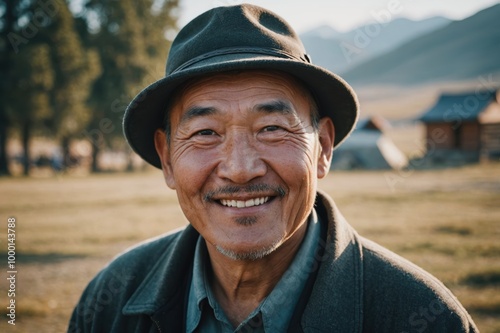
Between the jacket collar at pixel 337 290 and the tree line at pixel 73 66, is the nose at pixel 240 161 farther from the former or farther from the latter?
the tree line at pixel 73 66

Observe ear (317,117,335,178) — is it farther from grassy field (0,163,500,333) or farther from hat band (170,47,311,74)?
grassy field (0,163,500,333)

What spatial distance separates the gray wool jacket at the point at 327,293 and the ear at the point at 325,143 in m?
0.18

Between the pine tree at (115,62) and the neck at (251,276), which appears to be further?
the pine tree at (115,62)

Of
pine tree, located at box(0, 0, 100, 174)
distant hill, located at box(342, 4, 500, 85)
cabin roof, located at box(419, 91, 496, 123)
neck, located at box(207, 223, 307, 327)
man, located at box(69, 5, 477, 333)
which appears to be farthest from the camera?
distant hill, located at box(342, 4, 500, 85)

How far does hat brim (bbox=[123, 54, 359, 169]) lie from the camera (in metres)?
2.06

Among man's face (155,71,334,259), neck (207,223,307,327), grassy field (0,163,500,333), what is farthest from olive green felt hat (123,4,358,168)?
grassy field (0,163,500,333)

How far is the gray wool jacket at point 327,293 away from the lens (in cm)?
198

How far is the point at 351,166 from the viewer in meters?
29.4

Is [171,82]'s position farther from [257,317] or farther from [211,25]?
[257,317]

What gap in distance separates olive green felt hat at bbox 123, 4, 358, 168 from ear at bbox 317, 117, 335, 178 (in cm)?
12

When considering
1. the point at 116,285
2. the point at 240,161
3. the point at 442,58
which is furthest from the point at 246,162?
→ the point at 442,58

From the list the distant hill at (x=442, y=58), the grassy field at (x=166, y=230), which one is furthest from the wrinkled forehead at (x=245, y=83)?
the distant hill at (x=442, y=58)

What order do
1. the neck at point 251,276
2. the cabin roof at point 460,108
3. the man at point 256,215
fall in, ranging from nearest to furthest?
the man at point 256,215, the neck at point 251,276, the cabin roof at point 460,108

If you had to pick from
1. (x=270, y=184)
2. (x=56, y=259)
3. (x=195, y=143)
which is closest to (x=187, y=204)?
(x=195, y=143)
